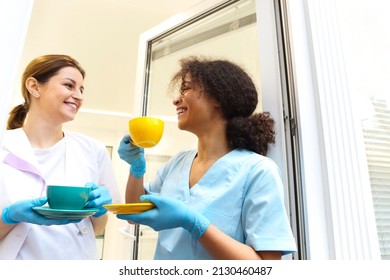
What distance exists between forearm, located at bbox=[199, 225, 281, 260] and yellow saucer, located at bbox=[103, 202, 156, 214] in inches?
6.2

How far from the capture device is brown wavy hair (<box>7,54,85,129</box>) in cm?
107

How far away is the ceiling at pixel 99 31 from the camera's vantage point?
193 cm

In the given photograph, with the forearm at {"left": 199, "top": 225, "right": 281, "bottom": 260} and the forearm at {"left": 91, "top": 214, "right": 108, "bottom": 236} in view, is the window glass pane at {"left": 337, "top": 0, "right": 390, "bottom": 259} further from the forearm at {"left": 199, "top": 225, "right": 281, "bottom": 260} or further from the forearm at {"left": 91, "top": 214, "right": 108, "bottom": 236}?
the forearm at {"left": 91, "top": 214, "right": 108, "bottom": 236}

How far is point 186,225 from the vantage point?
→ 26.9 inches

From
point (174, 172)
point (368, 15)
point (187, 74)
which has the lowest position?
point (174, 172)

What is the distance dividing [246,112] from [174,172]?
33 cm

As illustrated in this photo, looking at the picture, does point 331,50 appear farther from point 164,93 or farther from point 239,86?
point 164,93

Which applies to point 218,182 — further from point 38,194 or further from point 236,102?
point 38,194

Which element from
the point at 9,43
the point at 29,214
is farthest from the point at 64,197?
the point at 9,43

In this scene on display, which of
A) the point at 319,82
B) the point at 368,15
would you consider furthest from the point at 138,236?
the point at 368,15

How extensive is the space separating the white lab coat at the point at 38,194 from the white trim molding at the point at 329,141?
2.35 feet

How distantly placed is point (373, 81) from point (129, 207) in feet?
2.94

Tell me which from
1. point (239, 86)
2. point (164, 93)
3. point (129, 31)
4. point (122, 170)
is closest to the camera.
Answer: point (239, 86)

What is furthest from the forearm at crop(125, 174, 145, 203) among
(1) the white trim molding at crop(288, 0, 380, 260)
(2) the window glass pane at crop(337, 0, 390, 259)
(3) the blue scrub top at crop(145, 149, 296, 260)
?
(2) the window glass pane at crop(337, 0, 390, 259)
